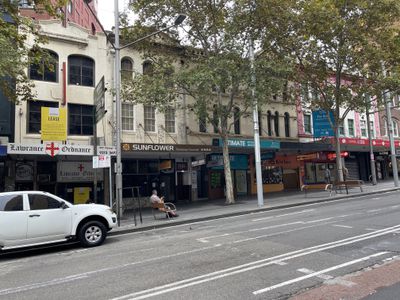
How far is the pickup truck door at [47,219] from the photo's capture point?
10.0 m

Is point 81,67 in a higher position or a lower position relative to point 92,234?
higher

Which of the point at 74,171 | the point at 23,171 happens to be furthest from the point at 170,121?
the point at 23,171

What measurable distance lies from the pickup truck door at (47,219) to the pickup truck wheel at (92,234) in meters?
0.40

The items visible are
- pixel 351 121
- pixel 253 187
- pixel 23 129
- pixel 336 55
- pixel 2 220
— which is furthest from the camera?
pixel 351 121

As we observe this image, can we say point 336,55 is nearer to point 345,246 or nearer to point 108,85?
point 108,85

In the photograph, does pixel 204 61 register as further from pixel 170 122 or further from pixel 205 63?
pixel 170 122

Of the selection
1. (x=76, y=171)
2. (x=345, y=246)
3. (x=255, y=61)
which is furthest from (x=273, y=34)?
(x=345, y=246)

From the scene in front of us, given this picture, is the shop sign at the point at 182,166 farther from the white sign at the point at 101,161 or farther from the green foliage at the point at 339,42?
the white sign at the point at 101,161

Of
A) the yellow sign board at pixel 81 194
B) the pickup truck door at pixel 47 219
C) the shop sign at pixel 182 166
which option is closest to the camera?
the pickup truck door at pixel 47 219

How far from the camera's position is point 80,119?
68.9 feet

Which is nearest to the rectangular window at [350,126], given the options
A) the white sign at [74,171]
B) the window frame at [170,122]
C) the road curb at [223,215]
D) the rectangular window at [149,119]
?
the road curb at [223,215]

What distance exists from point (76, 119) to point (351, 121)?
2623cm

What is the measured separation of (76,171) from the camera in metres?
21.5

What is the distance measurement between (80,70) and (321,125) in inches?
662
